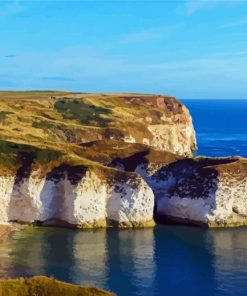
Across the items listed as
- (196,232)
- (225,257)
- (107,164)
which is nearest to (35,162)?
(107,164)

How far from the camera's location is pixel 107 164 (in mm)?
95938

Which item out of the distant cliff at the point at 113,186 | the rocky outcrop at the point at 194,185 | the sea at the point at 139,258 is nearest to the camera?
Answer: the sea at the point at 139,258

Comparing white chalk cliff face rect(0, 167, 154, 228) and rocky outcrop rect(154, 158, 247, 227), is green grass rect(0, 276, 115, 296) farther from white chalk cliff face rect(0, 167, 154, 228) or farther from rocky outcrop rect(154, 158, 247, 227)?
rocky outcrop rect(154, 158, 247, 227)

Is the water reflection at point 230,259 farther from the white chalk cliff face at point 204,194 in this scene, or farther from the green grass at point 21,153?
the green grass at point 21,153

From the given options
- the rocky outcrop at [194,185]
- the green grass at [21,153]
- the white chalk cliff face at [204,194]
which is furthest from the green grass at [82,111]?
the green grass at [21,153]

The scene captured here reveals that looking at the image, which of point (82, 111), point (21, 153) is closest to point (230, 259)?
point (21, 153)

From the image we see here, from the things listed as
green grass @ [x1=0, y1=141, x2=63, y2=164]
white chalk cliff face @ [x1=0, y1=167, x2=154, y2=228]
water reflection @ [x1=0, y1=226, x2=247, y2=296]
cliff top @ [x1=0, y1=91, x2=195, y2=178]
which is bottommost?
water reflection @ [x1=0, y1=226, x2=247, y2=296]

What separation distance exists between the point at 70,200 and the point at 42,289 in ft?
153

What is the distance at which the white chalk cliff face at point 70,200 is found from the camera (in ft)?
275

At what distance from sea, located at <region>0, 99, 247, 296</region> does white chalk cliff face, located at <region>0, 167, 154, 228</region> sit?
238 cm

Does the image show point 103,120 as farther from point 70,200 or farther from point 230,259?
point 230,259

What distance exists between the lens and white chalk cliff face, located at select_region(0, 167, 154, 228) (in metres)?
83.8

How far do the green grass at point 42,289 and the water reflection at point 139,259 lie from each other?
827 inches

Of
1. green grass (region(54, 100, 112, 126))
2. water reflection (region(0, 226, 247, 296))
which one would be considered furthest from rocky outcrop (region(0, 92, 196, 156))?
water reflection (region(0, 226, 247, 296))
